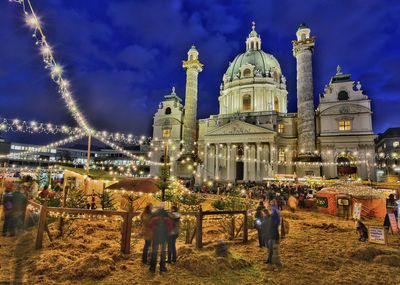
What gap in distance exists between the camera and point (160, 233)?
19.6 ft

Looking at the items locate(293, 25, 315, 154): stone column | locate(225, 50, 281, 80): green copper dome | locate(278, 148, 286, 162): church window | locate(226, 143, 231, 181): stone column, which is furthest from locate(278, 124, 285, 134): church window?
locate(225, 50, 281, 80): green copper dome

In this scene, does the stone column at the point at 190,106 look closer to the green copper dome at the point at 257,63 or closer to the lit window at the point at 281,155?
the green copper dome at the point at 257,63

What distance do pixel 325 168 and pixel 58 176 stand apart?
39645mm

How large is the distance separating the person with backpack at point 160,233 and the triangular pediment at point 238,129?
3305 cm

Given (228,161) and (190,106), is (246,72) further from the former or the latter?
(228,161)

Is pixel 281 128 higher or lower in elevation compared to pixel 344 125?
higher

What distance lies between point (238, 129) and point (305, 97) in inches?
425

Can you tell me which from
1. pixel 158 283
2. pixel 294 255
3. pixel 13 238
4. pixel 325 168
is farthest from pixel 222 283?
pixel 325 168

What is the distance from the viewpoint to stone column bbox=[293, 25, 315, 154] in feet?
113

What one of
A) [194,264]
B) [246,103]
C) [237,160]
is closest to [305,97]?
[237,160]

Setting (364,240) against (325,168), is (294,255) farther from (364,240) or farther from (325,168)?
(325,168)

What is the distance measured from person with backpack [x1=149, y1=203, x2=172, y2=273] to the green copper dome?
47.3 metres

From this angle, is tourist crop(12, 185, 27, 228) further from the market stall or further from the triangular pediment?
the triangular pediment

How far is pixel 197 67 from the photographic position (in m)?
46.0
